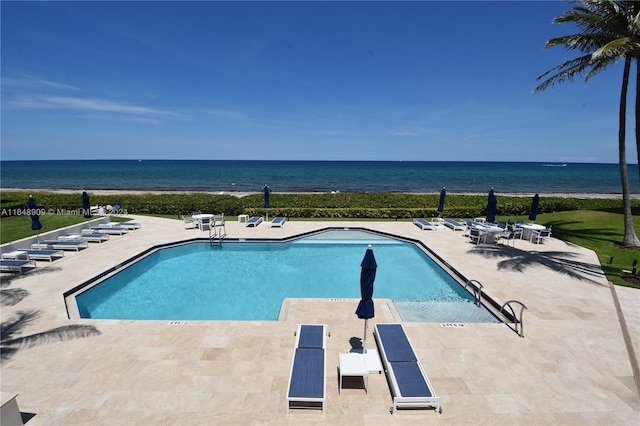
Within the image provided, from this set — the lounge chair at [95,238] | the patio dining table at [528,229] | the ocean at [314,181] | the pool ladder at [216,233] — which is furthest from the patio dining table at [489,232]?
the ocean at [314,181]

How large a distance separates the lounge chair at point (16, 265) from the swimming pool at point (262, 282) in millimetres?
3333

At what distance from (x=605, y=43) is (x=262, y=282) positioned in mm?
18554

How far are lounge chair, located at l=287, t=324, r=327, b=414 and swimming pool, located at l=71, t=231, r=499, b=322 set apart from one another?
9.11 feet

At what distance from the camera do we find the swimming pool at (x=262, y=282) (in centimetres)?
1025

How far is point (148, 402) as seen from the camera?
19.3 ft

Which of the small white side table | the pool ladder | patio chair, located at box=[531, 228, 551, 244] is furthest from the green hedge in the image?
the small white side table

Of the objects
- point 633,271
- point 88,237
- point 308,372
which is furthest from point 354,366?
point 88,237

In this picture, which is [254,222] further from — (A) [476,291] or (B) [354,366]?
(B) [354,366]

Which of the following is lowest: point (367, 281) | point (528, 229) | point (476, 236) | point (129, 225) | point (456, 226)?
point (476, 236)

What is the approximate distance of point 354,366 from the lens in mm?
6180

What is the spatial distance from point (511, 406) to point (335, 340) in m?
3.97

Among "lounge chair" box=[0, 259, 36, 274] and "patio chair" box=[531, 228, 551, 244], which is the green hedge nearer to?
"patio chair" box=[531, 228, 551, 244]

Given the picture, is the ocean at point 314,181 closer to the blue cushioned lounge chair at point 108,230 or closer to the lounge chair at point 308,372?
the blue cushioned lounge chair at point 108,230

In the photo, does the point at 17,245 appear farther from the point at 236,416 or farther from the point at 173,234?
the point at 236,416
